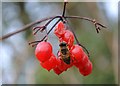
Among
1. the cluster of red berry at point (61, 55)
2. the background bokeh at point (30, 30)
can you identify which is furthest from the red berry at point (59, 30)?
the background bokeh at point (30, 30)

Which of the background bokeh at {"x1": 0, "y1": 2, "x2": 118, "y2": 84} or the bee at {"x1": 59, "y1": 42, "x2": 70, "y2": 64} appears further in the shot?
the background bokeh at {"x1": 0, "y1": 2, "x2": 118, "y2": 84}

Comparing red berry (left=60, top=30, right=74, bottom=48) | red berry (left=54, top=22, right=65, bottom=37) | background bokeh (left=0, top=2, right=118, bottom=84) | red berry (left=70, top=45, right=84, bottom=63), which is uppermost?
background bokeh (left=0, top=2, right=118, bottom=84)

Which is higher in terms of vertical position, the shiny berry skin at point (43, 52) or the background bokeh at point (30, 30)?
the background bokeh at point (30, 30)

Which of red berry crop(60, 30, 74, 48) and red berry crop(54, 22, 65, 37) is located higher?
red berry crop(54, 22, 65, 37)

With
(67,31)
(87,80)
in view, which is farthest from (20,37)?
(67,31)

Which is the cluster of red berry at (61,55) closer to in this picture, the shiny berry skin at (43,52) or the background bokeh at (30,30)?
the shiny berry skin at (43,52)

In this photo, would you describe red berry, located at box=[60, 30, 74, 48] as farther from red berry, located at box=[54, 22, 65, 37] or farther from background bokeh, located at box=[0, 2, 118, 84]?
background bokeh, located at box=[0, 2, 118, 84]

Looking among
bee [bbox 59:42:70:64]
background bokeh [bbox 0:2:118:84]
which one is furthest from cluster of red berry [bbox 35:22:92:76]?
background bokeh [bbox 0:2:118:84]
